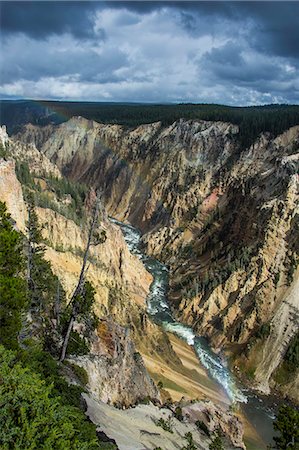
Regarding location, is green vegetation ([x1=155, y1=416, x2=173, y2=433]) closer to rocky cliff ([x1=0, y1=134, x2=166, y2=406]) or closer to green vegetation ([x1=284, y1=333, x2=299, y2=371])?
rocky cliff ([x1=0, y1=134, x2=166, y2=406])

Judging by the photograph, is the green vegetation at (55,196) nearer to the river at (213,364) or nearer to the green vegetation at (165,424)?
the river at (213,364)

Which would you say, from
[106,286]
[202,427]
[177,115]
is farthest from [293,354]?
[177,115]

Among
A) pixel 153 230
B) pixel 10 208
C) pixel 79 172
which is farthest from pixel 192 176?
pixel 10 208

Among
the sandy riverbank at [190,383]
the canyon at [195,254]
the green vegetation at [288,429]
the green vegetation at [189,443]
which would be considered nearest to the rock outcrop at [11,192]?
the canyon at [195,254]

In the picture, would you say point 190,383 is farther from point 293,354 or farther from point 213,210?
point 213,210

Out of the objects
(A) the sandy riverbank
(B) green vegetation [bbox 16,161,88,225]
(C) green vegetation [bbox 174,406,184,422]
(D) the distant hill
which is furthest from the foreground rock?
(D) the distant hill

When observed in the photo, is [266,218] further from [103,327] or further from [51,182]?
[103,327]
